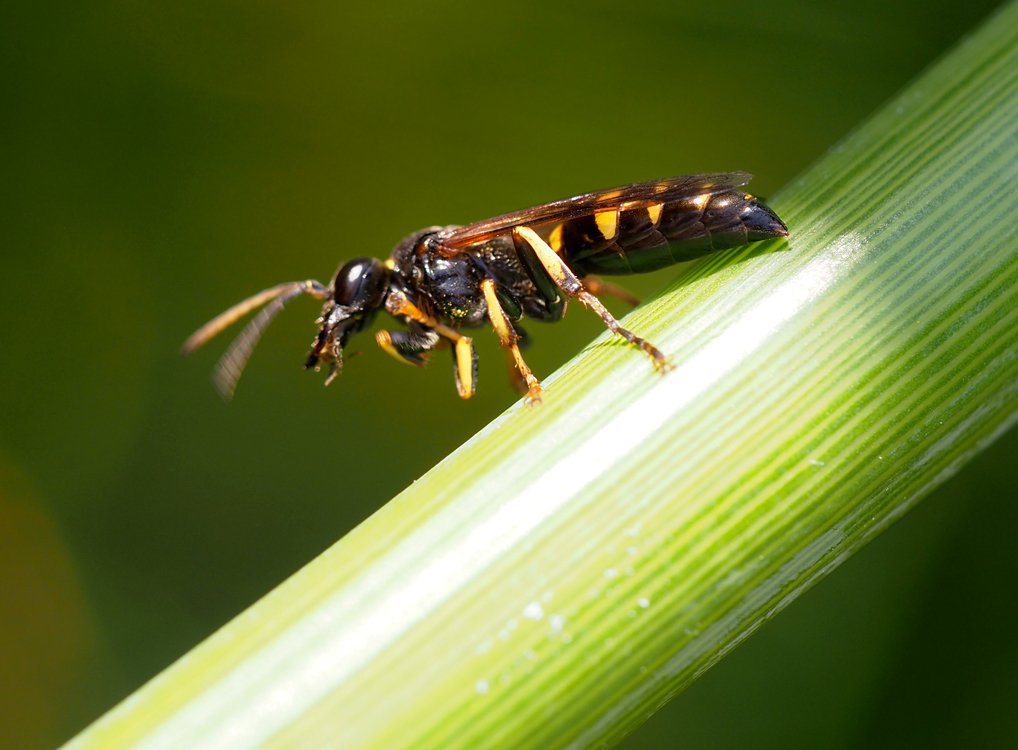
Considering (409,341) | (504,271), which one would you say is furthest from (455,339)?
(504,271)

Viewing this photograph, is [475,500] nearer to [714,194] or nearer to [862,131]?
[862,131]

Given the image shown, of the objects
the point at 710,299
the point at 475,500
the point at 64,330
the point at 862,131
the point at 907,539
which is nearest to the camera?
the point at 475,500

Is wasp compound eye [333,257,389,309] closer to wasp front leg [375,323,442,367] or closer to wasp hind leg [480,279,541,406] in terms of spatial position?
wasp front leg [375,323,442,367]

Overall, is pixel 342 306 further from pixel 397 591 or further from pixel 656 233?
pixel 397 591

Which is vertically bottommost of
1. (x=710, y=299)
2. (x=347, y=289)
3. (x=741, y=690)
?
(x=741, y=690)

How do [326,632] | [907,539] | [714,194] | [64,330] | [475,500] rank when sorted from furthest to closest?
[64,330]
[907,539]
[714,194]
[475,500]
[326,632]

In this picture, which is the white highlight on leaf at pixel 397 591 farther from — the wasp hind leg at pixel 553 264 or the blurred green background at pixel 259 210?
the blurred green background at pixel 259 210

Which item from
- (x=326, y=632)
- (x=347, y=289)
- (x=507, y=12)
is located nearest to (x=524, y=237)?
(x=347, y=289)

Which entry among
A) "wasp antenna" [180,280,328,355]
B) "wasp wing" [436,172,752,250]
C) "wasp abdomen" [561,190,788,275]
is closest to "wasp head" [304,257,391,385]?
"wasp antenna" [180,280,328,355]
